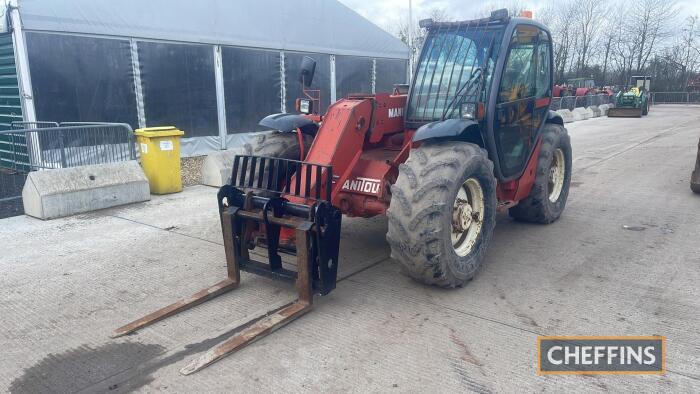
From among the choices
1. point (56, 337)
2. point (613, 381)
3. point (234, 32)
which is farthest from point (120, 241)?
point (234, 32)

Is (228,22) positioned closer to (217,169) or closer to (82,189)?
(217,169)

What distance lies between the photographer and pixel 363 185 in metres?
4.77

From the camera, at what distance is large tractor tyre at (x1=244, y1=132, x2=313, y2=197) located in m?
5.28

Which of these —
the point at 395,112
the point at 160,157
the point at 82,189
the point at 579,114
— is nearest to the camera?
the point at 395,112

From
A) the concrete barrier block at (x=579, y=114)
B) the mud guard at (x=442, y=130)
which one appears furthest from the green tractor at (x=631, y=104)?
the mud guard at (x=442, y=130)

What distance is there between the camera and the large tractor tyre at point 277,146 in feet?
17.3

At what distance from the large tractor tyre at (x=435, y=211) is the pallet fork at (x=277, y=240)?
53 centimetres

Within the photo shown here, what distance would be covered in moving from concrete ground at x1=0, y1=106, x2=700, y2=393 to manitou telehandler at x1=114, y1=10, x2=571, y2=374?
0.24 metres

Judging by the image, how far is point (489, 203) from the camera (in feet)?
15.8

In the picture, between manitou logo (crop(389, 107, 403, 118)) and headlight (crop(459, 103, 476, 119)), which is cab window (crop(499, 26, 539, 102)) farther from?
manitou logo (crop(389, 107, 403, 118))

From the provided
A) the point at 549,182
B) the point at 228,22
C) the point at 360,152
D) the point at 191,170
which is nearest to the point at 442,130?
the point at 360,152

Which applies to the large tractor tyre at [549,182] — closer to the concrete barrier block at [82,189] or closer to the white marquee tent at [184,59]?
the concrete barrier block at [82,189]

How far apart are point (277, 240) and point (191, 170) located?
7289mm

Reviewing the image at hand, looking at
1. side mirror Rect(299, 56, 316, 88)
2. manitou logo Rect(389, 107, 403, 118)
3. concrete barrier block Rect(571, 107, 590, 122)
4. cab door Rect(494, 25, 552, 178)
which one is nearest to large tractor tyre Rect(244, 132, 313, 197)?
side mirror Rect(299, 56, 316, 88)
